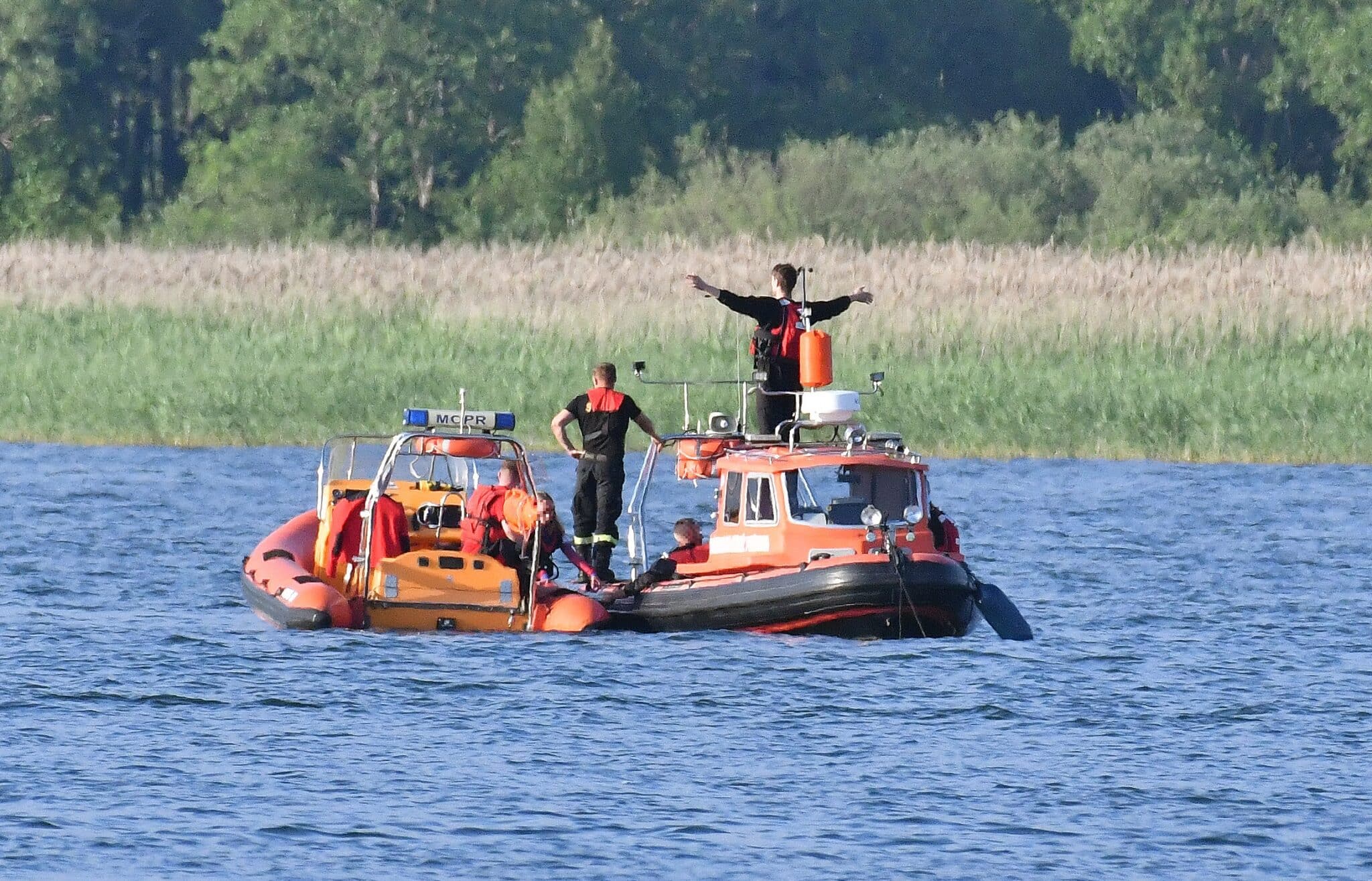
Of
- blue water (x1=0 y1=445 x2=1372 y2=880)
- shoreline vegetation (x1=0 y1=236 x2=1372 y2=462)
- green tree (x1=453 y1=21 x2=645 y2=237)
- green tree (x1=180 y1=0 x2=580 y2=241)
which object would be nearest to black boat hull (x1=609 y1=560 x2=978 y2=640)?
blue water (x1=0 y1=445 x2=1372 y2=880)

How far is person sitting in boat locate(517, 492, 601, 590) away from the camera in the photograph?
18.0m

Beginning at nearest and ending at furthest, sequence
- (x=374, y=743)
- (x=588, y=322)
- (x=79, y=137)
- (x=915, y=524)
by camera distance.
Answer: (x=374, y=743), (x=915, y=524), (x=588, y=322), (x=79, y=137)

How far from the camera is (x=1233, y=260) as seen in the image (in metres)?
34.7

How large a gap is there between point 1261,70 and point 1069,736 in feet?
159

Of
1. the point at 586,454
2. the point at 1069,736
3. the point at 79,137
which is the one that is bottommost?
the point at 1069,736

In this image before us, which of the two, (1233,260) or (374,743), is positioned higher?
(1233,260)

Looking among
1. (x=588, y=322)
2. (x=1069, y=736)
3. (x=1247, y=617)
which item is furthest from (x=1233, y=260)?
(x=1069, y=736)

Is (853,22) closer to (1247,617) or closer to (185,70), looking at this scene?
(185,70)

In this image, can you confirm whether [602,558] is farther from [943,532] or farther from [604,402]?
[943,532]

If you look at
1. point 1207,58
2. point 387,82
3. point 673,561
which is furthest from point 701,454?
point 1207,58

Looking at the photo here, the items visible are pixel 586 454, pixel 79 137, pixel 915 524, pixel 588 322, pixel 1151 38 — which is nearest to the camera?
pixel 915 524

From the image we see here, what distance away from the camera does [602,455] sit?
63.9ft

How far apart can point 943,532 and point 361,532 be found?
3.97m

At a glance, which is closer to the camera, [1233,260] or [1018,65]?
[1233,260]
